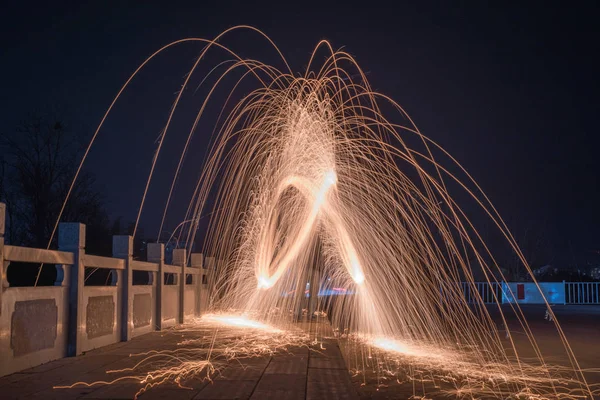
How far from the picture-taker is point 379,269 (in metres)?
22.6

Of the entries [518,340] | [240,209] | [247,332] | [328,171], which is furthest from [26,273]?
[518,340]

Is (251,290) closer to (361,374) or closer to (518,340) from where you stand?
(518,340)

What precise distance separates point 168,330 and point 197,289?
21.3 feet

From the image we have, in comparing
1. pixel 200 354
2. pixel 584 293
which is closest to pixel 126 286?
pixel 200 354

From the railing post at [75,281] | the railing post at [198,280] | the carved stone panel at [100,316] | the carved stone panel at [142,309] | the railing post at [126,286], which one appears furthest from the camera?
the railing post at [198,280]

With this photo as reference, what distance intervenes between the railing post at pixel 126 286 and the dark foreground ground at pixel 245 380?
2.41 ft

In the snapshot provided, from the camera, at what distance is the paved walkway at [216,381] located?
6.88 meters

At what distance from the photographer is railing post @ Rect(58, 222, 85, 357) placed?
33.0 feet

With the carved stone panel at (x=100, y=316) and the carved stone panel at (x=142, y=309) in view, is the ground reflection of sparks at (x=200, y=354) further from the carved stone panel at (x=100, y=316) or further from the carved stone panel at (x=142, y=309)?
the carved stone panel at (x=100, y=316)

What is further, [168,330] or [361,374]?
[168,330]

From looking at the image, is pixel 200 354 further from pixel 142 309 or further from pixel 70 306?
pixel 142 309

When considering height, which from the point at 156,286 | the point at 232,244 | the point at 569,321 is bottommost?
the point at 569,321

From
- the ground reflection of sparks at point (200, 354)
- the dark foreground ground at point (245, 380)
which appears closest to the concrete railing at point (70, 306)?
the dark foreground ground at point (245, 380)

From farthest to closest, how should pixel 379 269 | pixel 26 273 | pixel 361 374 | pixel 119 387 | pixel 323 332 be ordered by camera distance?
pixel 26 273, pixel 379 269, pixel 323 332, pixel 361 374, pixel 119 387
